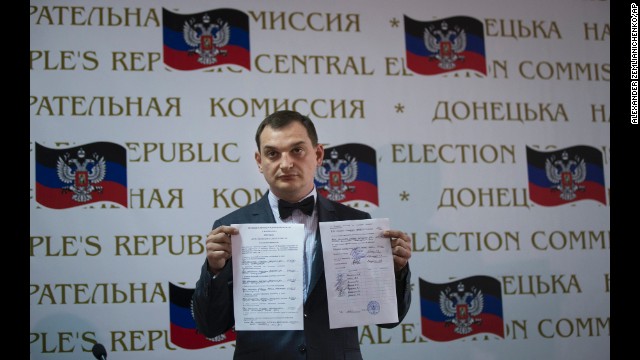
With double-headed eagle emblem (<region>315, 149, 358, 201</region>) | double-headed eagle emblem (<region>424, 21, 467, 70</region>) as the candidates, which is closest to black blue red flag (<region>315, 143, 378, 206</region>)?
double-headed eagle emblem (<region>315, 149, 358, 201</region>)

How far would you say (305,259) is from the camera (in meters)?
2.68

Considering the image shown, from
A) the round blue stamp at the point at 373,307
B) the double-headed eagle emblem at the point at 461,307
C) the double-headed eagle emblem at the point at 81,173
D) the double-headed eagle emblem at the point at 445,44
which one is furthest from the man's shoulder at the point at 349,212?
the double-headed eagle emblem at the point at 445,44

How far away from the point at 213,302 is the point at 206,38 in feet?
7.37

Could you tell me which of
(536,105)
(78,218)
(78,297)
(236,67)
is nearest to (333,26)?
(236,67)

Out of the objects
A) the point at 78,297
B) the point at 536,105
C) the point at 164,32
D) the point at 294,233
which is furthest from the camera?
the point at 536,105

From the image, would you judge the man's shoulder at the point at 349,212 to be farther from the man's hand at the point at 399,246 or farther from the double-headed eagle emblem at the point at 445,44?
the double-headed eagle emblem at the point at 445,44

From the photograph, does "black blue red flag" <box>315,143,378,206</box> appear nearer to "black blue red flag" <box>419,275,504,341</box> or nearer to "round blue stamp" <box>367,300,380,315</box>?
"black blue red flag" <box>419,275,504,341</box>

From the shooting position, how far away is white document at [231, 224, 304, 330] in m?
2.53

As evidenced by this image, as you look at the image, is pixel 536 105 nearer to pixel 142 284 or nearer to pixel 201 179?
pixel 201 179

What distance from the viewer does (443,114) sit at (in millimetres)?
4523

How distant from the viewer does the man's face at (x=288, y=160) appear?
2.67 metres

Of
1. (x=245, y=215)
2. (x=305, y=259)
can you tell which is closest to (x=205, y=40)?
(x=245, y=215)

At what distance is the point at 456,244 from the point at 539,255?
567 mm

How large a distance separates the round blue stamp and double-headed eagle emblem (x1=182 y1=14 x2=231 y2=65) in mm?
2252
